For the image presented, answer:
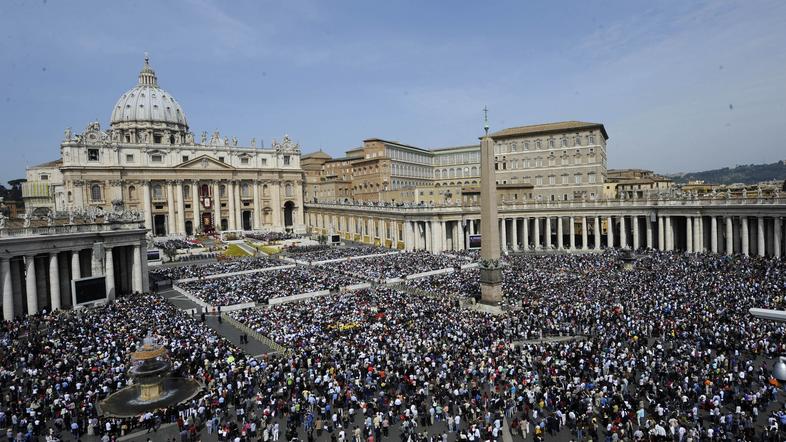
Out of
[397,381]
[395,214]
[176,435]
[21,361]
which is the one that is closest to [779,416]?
[397,381]

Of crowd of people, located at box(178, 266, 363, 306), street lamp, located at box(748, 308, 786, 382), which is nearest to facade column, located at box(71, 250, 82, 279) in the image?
crowd of people, located at box(178, 266, 363, 306)

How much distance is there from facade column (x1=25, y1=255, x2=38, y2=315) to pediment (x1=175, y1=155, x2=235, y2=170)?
61.8m

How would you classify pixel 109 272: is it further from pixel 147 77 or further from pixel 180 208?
pixel 147 77

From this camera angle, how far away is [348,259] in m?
57.8

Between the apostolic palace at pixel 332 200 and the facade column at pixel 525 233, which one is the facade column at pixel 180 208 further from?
the facade column at pixel 525 233

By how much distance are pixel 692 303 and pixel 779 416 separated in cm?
1370

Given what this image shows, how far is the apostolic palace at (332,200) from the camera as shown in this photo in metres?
39.5

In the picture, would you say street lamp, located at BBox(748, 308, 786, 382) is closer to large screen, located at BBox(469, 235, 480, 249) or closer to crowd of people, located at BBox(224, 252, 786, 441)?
crowd of people, located at BBox(224, 252, 786, 441)

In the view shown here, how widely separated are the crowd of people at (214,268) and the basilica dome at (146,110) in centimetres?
A: 6807

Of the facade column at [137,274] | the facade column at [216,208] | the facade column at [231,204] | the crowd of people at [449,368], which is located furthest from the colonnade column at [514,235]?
the facade column at [216,208]

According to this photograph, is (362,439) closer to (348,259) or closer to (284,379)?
(284,379)

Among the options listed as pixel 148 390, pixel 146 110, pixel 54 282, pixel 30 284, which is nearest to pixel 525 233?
pixel 54 282

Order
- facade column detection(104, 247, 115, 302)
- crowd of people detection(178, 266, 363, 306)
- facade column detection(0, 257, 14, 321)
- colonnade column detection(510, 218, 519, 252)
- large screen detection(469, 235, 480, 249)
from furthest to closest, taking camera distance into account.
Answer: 1. colonnade column detection(510, 218, 519, 252)
2. large screen detection(469, 235, 480, 249)
3. facade column detection(104, 247, 115, 302)
4. crowd of people detection(178, 266, 363, 306)
5. facade column detection(0, 257, 14, 321)

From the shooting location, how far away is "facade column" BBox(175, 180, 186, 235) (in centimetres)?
9394
